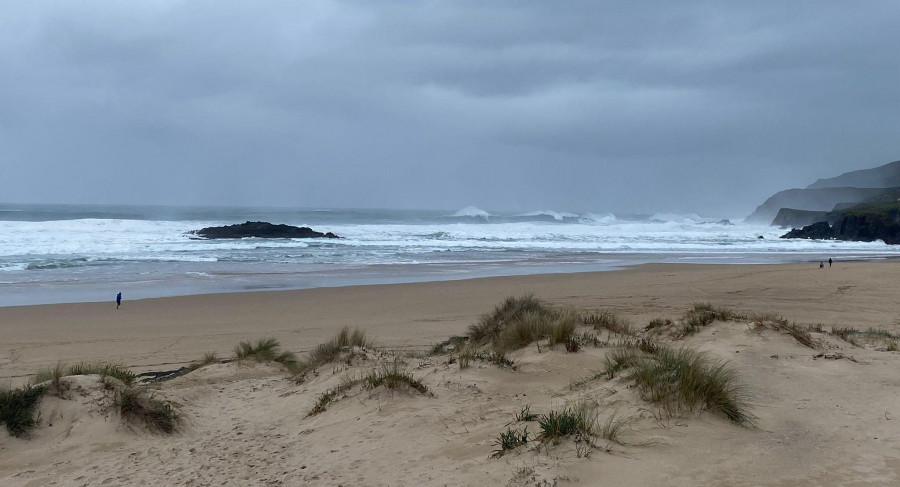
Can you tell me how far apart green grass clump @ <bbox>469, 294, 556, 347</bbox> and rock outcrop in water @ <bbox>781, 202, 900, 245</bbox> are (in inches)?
1753

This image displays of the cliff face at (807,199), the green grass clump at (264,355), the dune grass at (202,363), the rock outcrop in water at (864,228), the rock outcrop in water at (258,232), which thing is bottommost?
the dune grass at (202,363)

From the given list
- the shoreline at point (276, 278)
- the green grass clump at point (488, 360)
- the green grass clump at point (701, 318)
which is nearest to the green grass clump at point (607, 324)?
the green grass clump at point (701, 318)

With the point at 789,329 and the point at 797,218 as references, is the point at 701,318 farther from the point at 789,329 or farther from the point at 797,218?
the point at 797,218

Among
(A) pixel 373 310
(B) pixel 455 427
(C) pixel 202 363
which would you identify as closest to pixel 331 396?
(B) pixel 455 427

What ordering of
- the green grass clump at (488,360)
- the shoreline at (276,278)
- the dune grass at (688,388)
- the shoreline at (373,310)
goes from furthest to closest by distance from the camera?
the shoreline at (276,278)
the shoreline at (373,310)
the green grass clump at (488,360)
the dune grass at (688,388)

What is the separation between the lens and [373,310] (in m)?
13.9

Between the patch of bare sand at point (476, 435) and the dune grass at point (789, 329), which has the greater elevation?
the dune grass at point (789, 329)

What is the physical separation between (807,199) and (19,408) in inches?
4831

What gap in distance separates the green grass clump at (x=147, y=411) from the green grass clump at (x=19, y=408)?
2.10 ft

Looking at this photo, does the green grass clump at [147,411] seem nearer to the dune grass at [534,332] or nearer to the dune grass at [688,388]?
the dune grass at [534,332]

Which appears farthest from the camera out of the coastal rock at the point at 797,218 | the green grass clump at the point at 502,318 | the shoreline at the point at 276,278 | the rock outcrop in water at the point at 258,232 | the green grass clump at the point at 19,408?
the coastal rock at the point at 797,218

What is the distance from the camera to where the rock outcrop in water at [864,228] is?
43906 mm

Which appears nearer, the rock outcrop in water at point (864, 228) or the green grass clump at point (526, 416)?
the green grass clump at point (526, 416)

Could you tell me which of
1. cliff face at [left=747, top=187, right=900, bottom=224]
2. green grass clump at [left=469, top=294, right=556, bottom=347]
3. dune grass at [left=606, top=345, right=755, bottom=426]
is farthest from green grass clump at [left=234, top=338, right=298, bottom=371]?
cliff face at [left=747, top=187, right=900, bottom=224]
